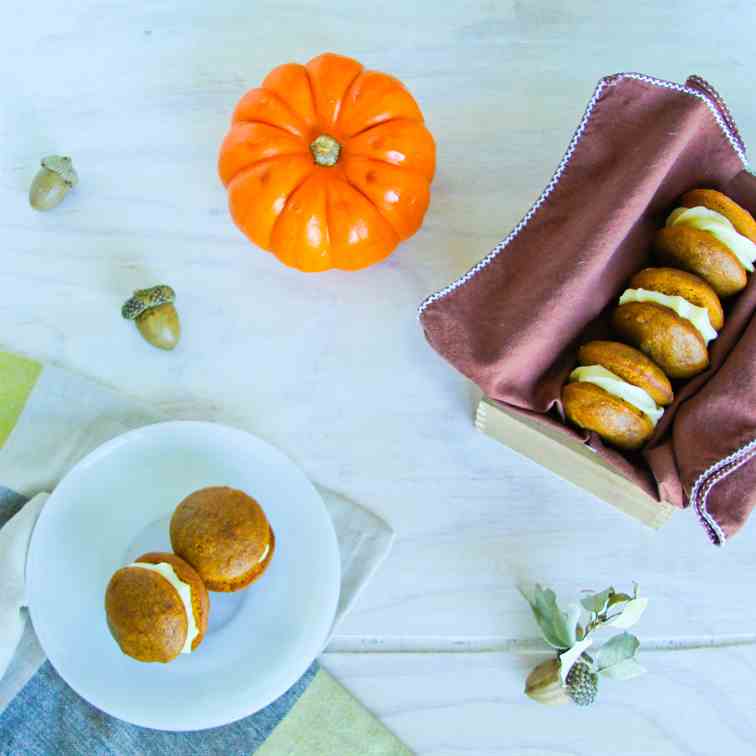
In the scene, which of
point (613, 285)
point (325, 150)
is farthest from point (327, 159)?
point (613, 285)

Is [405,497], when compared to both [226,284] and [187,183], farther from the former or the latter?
[187,183]

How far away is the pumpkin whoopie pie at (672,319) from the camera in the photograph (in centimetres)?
70

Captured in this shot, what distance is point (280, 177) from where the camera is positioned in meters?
0.83

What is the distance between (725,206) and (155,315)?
539 millimetres

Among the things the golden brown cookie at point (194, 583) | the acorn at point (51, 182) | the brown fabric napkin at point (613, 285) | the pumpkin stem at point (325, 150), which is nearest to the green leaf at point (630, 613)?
the brown fabric napkin at point (613, 285)

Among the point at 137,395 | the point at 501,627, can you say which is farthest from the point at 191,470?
the point at 501,627

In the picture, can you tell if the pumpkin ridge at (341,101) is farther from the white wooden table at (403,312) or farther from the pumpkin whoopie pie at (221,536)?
the pumpkin whoopie pie at (221,536)

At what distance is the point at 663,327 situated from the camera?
2.28ft

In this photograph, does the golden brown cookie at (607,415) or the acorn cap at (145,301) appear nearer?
the golden brown cookie at (607,415)

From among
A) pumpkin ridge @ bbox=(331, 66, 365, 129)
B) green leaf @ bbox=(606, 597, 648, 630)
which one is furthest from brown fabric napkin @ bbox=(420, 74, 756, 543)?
pumpkin ridge @ bbox=(331, 66, 365, 129)

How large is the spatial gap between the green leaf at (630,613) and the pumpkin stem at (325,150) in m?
0.49

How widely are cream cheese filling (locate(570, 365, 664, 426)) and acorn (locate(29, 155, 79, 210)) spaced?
1.91ft

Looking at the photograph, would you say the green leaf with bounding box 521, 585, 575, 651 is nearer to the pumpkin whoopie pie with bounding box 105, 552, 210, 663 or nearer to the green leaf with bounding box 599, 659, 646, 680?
the green leaf with bounding box 599, 659, 646, 680

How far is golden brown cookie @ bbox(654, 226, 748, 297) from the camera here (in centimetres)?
72
